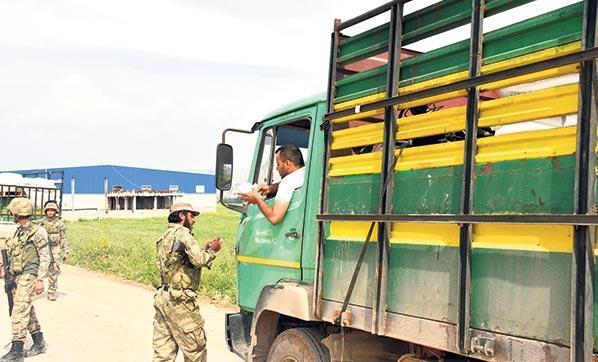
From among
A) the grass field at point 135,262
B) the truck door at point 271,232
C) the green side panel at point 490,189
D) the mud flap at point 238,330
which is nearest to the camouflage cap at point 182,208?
the truck door at point 271,232

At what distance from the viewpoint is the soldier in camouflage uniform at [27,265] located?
6602 millimetres

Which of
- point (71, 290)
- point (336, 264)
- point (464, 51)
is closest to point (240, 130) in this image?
point (336, 264)

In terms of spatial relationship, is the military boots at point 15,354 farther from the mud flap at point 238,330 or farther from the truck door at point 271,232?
the truck door at point 271,232

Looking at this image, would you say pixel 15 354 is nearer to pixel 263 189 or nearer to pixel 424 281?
pixel 263 189

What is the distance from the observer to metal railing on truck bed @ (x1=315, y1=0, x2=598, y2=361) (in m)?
2.16

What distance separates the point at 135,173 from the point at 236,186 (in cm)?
6541

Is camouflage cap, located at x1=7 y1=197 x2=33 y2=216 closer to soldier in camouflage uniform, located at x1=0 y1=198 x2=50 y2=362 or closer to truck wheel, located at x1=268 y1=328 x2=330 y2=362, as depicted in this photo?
soldier in camouflage uniform, located at x1=0 y1=198 x2=50 y2=362

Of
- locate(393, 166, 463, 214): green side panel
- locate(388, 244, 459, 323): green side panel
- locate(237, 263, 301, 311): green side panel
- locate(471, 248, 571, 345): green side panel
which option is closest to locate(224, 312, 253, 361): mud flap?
locate(237, 263, 301, 311): green side panel

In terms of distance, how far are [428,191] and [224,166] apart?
6.83 feet

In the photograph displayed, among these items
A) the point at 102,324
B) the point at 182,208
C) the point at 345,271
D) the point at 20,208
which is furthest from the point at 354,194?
the point at 102,324

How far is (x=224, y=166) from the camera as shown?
4.48 m

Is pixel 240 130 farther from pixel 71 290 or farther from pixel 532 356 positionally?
pixel 71 290

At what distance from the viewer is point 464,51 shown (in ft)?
8.80

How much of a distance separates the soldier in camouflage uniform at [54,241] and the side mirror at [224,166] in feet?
21.7
